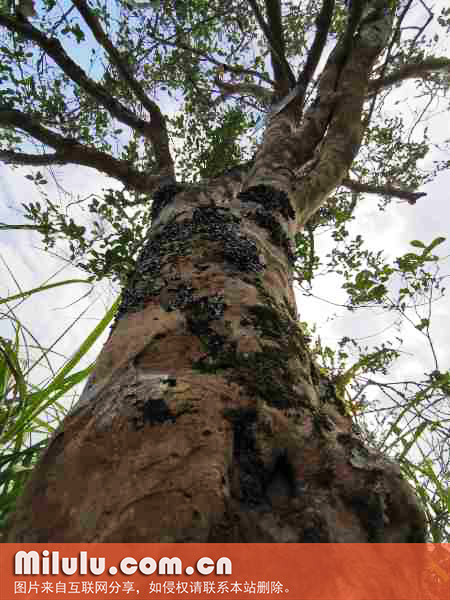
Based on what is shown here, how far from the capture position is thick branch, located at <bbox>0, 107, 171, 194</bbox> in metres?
2.57

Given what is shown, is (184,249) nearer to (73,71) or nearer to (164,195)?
(164,195)

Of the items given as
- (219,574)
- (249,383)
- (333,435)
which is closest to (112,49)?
(249,383)

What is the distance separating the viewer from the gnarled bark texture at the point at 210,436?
2.21 feet

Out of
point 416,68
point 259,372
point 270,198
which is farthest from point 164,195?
point 416,68

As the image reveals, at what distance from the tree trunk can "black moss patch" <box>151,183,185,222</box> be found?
89 centimetres

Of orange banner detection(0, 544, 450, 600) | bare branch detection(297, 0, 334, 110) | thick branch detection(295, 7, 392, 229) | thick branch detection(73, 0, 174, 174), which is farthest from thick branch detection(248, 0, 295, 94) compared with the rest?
orange banner detection(0, 544, 450, 600)

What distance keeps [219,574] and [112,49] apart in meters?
3.23

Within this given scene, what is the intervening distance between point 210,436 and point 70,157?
273 centimetres

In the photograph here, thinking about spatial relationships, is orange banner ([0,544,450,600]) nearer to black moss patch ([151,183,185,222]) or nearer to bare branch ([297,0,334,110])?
black moss patch ([151,183,185,222])

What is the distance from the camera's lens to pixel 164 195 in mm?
2109

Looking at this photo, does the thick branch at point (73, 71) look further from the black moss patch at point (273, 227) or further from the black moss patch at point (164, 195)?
the black moss patch at point (273, 227)

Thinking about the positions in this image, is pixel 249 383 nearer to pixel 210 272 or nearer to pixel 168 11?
pixel 210 272

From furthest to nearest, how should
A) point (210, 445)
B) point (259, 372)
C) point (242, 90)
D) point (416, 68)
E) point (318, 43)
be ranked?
point (242, 90)
point (416, 68)
point (318, 43)
point (259, 372)
point (210, 445)

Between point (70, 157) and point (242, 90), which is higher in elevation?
point (242, 90)
